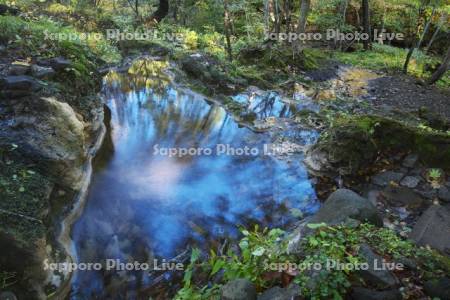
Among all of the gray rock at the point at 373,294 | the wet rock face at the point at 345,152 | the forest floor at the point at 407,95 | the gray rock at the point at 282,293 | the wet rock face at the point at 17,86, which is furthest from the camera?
the forest floor at the point at 407,95

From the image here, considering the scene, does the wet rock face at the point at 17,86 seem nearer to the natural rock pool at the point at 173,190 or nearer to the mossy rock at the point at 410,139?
the natural rock pool at the point at 173,190

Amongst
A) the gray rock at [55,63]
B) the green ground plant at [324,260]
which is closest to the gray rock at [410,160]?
the green ground plant at [324,260]

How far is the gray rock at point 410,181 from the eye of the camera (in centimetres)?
657

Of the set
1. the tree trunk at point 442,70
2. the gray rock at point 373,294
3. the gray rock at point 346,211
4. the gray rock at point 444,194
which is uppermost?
the tree trunk at point 442,70

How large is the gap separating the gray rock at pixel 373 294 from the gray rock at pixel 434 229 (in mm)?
1765

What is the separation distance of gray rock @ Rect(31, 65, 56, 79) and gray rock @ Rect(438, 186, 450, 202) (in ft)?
25.0

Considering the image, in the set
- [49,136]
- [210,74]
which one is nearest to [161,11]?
[210,74]

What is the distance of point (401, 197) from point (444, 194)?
632 mm

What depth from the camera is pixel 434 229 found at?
201 inches

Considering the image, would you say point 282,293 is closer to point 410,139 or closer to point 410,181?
point 410,181

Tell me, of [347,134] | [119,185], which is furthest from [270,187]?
[119,185]

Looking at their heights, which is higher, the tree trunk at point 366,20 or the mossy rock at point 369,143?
the tree trunk at point 366,20

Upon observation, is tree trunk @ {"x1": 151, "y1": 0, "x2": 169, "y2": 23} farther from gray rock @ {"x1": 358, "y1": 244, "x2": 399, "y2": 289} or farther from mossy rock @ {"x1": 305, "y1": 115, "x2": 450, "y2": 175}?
gray rock @ {"x1": 358, "y1": 244, "x2": 399, "y2": 289}

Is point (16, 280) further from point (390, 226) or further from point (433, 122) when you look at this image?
point (433, 122)
